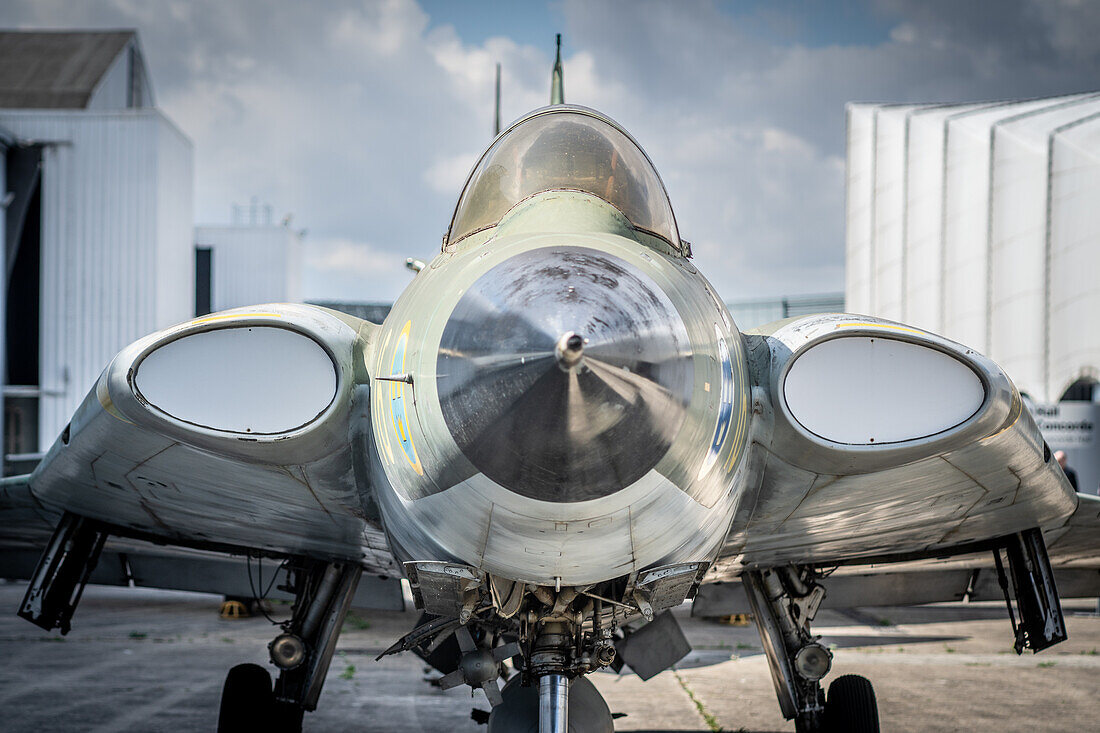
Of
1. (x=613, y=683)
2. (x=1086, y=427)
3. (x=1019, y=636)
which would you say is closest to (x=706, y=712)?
(x=613, y=683)

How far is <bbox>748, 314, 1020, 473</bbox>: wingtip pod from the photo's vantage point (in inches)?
111

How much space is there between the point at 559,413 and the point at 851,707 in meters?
3.54

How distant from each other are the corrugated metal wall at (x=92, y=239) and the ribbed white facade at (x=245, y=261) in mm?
9054

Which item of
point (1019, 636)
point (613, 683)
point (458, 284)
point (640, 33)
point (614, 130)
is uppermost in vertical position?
point (640, 33)

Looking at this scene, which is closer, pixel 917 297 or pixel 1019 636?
pixel 1019 636

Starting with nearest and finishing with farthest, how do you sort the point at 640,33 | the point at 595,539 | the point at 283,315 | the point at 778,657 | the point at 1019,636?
the point at 595,539, the point at 283,315, the point at 1019,636, the point at 778,657, the point at 640,33

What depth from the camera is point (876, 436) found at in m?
2.84

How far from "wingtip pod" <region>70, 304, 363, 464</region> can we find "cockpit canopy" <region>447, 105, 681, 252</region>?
0.75 meters

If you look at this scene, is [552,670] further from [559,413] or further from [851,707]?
[851,707]

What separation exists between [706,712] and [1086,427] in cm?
1128

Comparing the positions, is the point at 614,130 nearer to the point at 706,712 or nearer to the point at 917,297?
the point at 706,712

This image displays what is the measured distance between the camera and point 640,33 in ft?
48.6

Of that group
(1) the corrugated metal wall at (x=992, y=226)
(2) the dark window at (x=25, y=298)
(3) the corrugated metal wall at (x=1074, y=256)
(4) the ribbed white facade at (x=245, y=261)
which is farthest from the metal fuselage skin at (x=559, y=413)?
(4) the ribbed white facade at (x=245, y=261)

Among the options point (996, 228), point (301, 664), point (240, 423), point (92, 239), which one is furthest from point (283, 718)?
point (996, 228)
